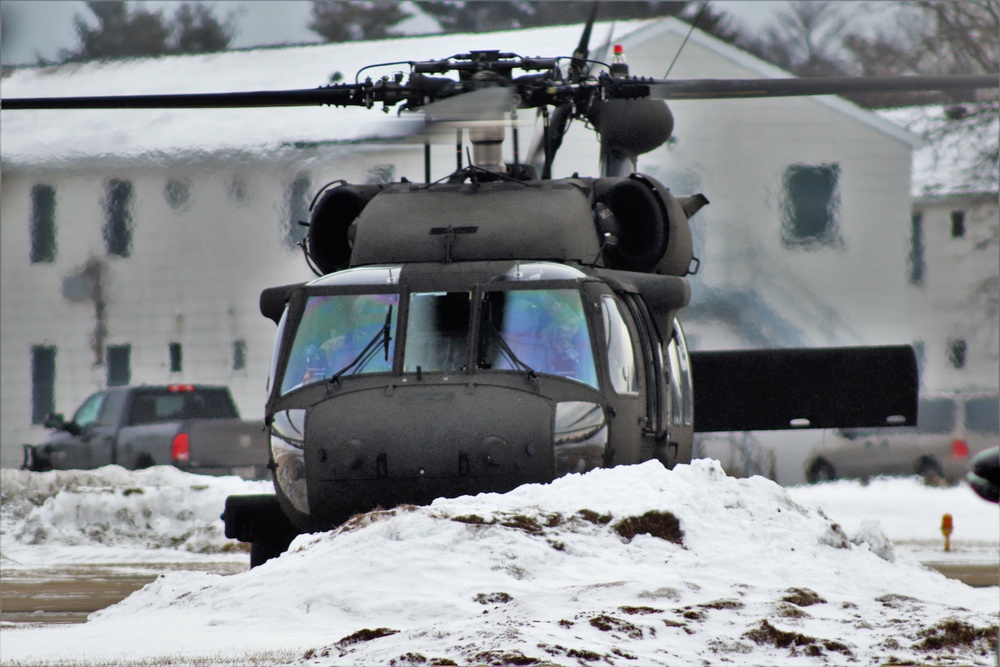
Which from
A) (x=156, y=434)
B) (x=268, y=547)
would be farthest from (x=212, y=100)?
(x=156, y=434)

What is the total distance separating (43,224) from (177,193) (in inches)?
90.8

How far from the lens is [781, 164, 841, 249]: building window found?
773 inches

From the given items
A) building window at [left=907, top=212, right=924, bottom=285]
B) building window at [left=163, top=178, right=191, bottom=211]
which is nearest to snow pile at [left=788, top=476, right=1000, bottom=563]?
building window at [left=907, top=212, right=924, bottom=285]

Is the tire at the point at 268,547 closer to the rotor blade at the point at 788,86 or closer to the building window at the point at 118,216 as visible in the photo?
the rotor blade at the point at 788,86

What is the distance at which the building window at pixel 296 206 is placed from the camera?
57.9ft

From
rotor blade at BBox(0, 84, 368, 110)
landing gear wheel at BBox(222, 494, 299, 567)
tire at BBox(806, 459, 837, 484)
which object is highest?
rotor blade at BBox(0, 84, 368, 110)

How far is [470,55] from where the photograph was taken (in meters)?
11.5

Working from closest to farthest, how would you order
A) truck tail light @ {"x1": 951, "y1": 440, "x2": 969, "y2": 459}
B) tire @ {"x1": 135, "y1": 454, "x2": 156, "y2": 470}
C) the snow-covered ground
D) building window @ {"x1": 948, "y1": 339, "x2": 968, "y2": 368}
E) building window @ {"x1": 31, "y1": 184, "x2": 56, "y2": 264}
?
the snow-covered ground
building window @ {"x1": 948, "y1": 339, "x2": 968, "y2": 368}
building window @ {"x1": 31, "y1": 184, "x2": 56, "y2": 264}
truck tail light @ {"x1": 951, "y1": 440, "x2": 969, "y2": 459}
tire @ {"x1": 135, "y1": 454, "x2": 156, "y2": 470}

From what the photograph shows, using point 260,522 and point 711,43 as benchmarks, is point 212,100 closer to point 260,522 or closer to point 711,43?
point 260,522

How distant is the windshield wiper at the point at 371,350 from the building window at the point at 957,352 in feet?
33.1

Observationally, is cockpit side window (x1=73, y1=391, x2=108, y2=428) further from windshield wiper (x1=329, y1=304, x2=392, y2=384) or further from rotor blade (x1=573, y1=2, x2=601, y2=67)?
windshield wiper (x1=329, y1=304, x2=392, y2=384)

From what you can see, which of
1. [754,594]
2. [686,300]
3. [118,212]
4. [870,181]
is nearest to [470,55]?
[686,300]

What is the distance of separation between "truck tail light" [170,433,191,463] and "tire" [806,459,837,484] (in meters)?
7.68

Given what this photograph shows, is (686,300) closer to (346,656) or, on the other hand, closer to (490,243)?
(490,243)
